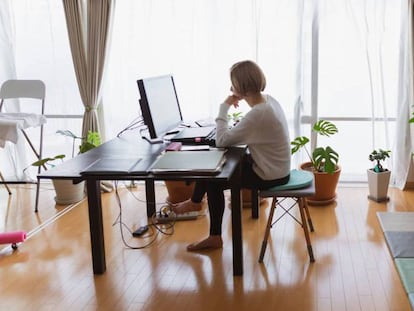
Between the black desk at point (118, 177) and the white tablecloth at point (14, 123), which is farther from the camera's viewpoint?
the white tablecloth at point (14, 123)

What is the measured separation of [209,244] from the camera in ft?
10.8

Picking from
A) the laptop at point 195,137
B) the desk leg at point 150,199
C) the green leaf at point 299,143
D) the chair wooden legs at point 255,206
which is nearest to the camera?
the laptop at point 195,137

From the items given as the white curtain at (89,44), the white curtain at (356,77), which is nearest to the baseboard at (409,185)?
Answer: the white curtain at (356,77)

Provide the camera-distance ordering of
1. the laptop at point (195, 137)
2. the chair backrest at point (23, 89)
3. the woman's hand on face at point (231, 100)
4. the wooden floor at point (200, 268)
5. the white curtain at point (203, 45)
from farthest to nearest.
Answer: the chair backrest at point (23, 89)
the white curtain at point (203, 45)
the laptop at point (195, 137)
the woman's hand on face at point (231, 100)
the wooden floor at point (200, 268)

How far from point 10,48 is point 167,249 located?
2430 mm

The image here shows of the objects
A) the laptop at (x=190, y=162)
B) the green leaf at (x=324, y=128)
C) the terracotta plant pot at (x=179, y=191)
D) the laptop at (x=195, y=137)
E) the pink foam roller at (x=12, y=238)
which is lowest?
the pink foam roller at (x=12, y=238)

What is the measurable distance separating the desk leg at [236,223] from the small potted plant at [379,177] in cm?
161

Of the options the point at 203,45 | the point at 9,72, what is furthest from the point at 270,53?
the point at 9,72

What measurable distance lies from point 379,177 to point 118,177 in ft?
7.22

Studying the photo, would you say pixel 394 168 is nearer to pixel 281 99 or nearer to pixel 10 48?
pixel 281 99

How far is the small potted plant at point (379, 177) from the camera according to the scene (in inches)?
160

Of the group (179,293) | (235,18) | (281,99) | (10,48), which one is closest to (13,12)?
(10,48)

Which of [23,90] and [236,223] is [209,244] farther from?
[23,90]

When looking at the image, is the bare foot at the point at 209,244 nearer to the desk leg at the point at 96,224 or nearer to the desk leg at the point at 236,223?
the desk leg at the point at 236,223
